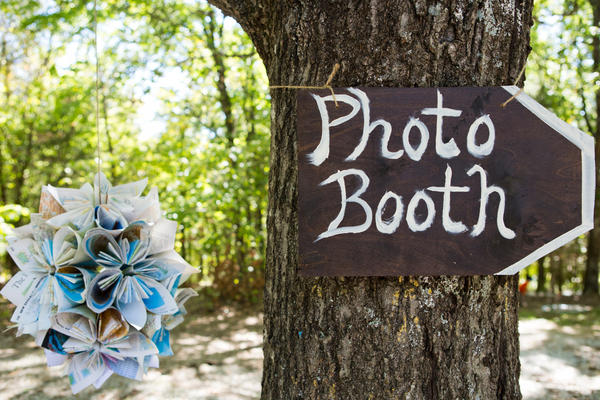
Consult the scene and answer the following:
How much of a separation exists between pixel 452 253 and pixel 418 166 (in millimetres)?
253

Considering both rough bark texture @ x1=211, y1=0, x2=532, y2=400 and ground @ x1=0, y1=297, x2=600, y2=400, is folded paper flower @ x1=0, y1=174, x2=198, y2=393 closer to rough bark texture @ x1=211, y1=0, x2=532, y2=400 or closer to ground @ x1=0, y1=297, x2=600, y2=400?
rough bark texture @ x1=211, y1=0, x2=532, y2=400

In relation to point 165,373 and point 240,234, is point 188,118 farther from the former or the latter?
point 165,373

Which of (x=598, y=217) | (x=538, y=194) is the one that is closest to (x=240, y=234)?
(x=538, y=194)

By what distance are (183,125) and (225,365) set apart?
384 cm

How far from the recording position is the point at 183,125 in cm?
597

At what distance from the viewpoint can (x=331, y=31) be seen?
43.0 inches

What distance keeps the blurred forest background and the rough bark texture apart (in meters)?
2.51

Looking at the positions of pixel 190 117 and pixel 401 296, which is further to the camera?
pixel 190 117

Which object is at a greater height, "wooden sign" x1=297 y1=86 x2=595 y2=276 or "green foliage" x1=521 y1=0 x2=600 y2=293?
"green foliage" x1=521 y1=0 x2=600 y2=293

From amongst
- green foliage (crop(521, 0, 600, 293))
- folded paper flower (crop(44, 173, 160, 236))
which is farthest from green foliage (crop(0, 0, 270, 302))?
green foliage (crop(521, 0, 600, 293))

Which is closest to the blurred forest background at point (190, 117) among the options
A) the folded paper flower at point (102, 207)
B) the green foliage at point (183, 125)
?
the green foliage at point (183, 125)

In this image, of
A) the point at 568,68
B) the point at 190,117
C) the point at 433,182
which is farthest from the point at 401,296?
the point at 568,68

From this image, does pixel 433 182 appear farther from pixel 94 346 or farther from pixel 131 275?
pixel 94 346

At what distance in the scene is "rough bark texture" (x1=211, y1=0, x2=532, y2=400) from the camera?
3.47 ft
